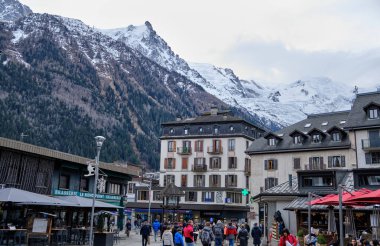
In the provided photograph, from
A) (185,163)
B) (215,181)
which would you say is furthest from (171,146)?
(215,181)

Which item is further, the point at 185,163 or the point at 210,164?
the point at 185,163

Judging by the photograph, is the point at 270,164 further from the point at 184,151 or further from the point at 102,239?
the point at 102,239

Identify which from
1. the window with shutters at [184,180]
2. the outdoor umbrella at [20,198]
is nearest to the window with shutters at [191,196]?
the window with shutters at [184,180]

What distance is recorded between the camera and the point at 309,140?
50.9 metres

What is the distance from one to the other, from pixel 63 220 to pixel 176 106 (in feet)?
547

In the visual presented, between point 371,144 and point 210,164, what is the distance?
29570 mm

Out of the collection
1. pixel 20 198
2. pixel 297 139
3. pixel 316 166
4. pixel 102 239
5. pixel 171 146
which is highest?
pixel 171 146

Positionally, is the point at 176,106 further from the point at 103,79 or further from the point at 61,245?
the point at 61,245

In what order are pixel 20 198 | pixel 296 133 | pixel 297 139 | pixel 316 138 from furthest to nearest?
pixel 297 139
pixel 296 133
pixel 316 138
pixel 20 198

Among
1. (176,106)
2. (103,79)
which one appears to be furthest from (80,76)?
(176,106)

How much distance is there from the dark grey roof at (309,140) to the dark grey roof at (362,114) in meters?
3.36

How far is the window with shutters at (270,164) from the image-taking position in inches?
2060

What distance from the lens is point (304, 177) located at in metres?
37.7

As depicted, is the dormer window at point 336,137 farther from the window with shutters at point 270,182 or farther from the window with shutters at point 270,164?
the window with shutters at point 270,182
